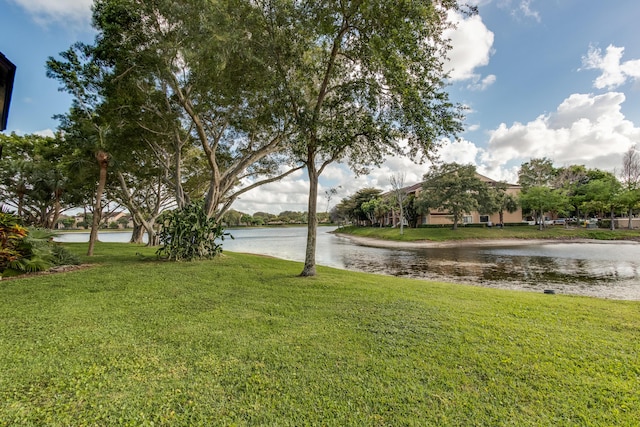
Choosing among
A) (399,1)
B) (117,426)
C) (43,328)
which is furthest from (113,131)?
(117,426)

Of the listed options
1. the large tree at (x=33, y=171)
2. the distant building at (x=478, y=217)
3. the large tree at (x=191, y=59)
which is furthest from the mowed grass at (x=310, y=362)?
the distant building at (x=478, y=217)

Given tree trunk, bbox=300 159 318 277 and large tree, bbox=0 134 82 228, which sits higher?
large tree, bbox=0 134 82 228

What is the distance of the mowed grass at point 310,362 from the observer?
2.49m

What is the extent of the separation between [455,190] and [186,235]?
3343 cm

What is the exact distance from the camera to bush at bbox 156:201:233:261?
436 inches

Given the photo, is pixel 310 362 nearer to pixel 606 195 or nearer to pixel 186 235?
pixel 186 235

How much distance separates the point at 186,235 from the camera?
11273 millimetres

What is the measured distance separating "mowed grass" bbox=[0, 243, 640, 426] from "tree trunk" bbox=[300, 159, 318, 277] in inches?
114

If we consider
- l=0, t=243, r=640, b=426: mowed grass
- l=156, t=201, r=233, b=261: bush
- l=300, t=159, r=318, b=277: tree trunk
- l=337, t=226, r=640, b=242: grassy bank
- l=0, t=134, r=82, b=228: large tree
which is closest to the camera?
l=0, t=243, r=640, b=426: mowed grass

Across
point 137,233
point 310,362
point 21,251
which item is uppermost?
point 21,251

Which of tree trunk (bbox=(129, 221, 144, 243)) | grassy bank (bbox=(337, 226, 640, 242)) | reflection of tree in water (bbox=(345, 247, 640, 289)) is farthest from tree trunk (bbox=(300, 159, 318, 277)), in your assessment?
grassy bank (bbox=(337, 226, 640, 242))

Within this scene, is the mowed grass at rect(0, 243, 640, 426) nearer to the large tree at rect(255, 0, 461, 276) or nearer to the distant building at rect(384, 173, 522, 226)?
the large tree at rect(255, 0, 461, 276)

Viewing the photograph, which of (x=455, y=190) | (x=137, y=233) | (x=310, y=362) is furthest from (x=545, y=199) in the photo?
(x=137, y=233)

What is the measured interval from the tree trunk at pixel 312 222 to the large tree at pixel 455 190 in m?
29.8
